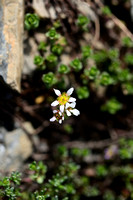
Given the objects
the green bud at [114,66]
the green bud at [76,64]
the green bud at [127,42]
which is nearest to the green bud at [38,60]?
the green bud at [76,64]

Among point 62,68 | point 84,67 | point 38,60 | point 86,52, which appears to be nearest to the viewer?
point 38,60

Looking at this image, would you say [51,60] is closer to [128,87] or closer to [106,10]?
[106,10]

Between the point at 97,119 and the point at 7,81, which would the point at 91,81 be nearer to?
the point at 97,119

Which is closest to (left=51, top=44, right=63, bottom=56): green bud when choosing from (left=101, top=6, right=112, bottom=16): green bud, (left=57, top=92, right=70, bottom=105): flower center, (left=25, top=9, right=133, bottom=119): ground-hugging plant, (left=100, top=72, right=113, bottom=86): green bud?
(left=25, top=9, right=133, bottom=119): ground-hugging plant

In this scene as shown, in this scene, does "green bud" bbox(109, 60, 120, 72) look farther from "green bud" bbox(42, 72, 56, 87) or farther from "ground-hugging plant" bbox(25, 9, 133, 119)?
"green bud" bbox(42, 72, 56, 87)

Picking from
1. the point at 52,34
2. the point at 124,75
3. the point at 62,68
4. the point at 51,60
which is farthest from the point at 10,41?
the point at 124,75
